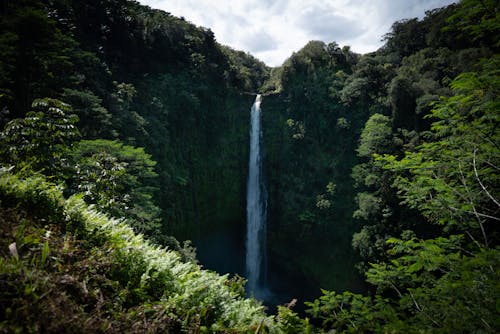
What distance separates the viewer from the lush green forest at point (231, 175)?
301 centimetres

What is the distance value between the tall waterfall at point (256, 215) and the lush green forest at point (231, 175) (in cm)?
94

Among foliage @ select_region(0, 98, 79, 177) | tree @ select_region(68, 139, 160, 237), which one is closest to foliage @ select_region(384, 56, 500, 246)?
tree @ select_region(68, 139, 160, 237)

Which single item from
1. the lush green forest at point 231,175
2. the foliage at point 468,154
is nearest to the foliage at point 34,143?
the lush green forest at point 231,175

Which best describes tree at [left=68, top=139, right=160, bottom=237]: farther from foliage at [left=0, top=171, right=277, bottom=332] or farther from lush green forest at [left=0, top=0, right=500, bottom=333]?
foliage at [left=0, top=171, right=277, bottom=332]

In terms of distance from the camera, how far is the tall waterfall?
25.5m

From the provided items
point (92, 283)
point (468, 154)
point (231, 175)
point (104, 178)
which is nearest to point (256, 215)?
point (231, 175)

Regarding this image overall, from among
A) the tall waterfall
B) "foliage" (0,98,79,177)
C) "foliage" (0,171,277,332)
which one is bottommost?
the tall waterfall

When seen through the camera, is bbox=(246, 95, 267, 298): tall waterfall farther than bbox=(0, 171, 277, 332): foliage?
Yes

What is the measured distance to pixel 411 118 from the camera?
66.1 feet

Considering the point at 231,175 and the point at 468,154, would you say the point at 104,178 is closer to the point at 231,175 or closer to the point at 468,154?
the point at 468,154

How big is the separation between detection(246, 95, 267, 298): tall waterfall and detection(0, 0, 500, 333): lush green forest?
37.1 inches

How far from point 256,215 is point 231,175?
5211 mm

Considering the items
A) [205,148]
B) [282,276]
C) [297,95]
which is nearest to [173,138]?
[205,148]

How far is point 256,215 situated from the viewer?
27141 mm
